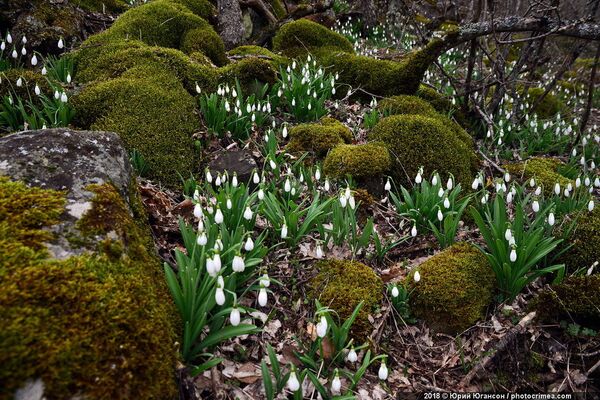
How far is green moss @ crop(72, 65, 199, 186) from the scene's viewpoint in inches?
147

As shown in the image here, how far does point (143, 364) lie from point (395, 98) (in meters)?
5.20

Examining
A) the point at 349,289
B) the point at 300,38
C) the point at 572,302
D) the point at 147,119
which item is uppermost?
the point at 300,38

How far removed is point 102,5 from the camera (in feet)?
23.3

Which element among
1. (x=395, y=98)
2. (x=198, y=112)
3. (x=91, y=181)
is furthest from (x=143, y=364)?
(x=395, y=98)

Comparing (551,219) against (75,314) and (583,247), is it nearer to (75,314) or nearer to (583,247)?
(583,247)

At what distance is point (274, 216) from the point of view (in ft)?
9.98

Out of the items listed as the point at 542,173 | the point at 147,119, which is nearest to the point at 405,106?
the point at 542,173

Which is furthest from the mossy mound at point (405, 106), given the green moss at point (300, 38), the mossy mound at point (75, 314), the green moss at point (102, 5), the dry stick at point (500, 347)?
the green moss at point (102, 5)

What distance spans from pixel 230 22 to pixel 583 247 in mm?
6428

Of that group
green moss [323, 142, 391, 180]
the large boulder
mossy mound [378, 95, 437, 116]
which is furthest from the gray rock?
mossy mound [378, 95, 437, 116]

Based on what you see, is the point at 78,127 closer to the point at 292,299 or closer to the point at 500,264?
the point at 292,299

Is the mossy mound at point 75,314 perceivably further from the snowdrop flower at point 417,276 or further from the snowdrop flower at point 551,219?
the snowdrop flower at point 551,219

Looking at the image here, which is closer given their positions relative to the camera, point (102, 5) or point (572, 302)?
point (572, 302)

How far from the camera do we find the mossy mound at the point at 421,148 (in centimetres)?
436
